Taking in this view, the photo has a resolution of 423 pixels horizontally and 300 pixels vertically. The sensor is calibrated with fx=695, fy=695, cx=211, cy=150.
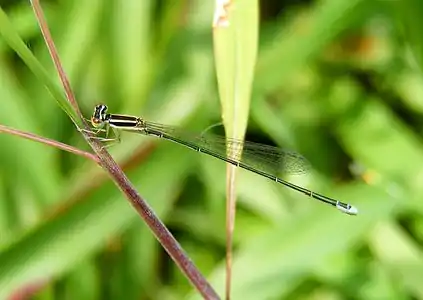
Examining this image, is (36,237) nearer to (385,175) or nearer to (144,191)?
(144,191)

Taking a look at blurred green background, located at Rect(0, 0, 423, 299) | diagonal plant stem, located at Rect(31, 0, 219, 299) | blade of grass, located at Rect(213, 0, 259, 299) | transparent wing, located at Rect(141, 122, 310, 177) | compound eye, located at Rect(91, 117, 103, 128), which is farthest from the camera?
blurred green background, located at Rect(0, 0, 423, 299)

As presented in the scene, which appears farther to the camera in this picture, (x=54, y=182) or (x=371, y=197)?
(x=54, y=182)

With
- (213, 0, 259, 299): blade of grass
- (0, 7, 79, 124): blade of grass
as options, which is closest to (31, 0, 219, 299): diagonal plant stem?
(0, 7, 79, 124): blade of grass

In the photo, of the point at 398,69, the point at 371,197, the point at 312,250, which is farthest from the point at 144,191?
the point at 398,69

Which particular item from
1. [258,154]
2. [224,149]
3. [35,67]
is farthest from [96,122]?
[35,67]

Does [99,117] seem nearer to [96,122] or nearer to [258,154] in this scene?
[96,122]

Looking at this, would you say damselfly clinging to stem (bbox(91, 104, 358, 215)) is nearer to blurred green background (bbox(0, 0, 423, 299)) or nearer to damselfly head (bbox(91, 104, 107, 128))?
damselfly head (bbox(91, 104, 107, 128))

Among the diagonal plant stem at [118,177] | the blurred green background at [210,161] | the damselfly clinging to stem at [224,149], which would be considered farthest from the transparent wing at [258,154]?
the diagonal plant stem at [118,177]
